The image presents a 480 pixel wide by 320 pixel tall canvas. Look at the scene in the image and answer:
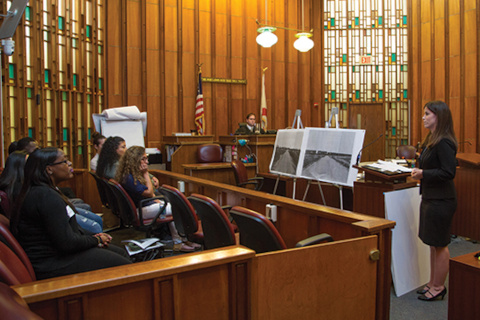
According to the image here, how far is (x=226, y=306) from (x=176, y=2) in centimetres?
829

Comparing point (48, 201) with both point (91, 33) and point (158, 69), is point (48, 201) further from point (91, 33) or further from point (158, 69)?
point (158, 69)

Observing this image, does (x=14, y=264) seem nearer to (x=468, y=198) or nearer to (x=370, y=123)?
(x=468, y=198)

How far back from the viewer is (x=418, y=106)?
9.70m

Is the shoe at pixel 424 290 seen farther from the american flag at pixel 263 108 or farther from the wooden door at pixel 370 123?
the wooden door at pixel 370 123

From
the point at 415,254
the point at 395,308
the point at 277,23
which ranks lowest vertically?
the point at 395,308

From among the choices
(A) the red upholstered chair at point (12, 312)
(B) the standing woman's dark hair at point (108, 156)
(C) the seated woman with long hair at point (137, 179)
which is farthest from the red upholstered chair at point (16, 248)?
(B) the standing woman's dark hair at point (108, 156)

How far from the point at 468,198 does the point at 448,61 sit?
5884 mm

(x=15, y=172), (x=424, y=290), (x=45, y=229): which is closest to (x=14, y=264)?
(x=45, y=229)

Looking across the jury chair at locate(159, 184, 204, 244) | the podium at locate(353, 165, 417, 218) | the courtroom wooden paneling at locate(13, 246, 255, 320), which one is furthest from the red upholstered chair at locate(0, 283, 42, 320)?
the podium at locate(353, 165, 417, 218)

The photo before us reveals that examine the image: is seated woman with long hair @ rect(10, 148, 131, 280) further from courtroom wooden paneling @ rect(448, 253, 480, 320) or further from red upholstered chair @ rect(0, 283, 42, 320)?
courtroom wooden paneling @ rect(448, 253, 480, 320)

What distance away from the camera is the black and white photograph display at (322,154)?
14.9 feet

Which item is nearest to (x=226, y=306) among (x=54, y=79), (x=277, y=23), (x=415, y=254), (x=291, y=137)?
(x=415, y=254)

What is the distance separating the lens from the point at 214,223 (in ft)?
8.35

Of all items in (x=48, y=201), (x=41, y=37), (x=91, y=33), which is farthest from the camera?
(x=91, y=33)
